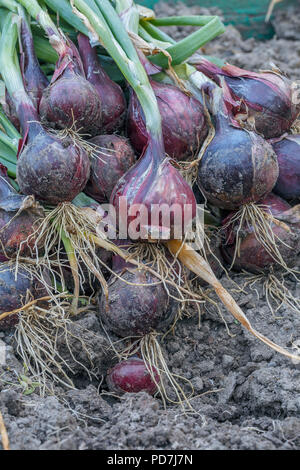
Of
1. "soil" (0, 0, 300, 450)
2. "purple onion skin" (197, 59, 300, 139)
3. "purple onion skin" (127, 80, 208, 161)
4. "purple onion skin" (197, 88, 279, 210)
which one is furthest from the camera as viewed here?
"purple onion skin" (197, 59, 300, 139)

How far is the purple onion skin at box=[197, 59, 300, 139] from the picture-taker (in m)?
2.20

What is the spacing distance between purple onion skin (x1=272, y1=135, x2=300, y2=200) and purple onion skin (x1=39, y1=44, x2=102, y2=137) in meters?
0.67

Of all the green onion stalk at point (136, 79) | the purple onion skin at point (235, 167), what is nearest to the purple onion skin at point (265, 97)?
the purple onion skin at point (235, 167)

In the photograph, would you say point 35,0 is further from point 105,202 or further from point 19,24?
point 105,202

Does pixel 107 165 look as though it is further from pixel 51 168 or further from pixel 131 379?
pixel 131 379

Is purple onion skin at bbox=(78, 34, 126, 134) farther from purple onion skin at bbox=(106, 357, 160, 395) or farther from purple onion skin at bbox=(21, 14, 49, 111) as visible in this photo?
purple onion skin at bbox=(106, 357, 160, 395)

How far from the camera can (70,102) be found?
78.1 inches

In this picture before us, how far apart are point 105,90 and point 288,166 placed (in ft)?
2.32

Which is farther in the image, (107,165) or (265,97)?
(265,97)

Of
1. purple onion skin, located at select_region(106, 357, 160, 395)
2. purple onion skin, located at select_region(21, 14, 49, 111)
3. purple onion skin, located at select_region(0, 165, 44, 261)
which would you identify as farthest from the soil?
purple onion skin, located at select_region(21, 14, 49, 111)

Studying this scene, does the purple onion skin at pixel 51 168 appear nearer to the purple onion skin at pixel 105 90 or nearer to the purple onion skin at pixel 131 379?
the purple onion skin at pixel 105 90

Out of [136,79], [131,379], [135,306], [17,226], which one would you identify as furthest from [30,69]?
[131,379]

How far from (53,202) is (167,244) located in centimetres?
39
